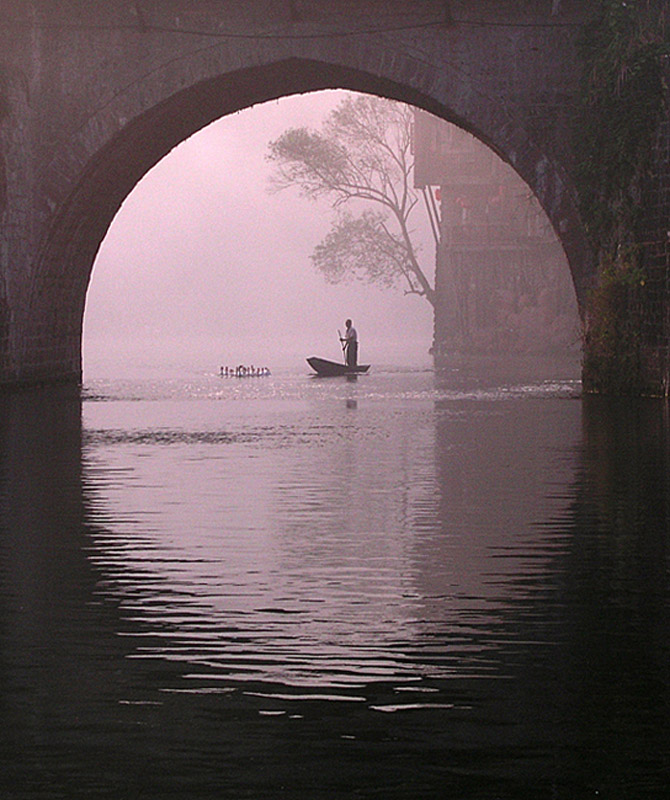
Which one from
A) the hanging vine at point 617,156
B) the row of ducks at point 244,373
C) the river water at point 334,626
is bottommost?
the river water at point 334,626

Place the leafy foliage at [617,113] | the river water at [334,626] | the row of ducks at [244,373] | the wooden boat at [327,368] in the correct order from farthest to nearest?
the row of ducks at [244,373], the wooden boat at [327,368], the leafy foliage at [617,113], the river water at [334,626]

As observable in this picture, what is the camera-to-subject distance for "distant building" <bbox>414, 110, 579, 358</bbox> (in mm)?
51344

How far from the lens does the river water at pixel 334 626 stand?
4672 mm

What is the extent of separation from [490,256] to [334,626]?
47.3 m

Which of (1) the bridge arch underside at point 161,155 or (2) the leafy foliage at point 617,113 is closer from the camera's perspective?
(2) the leafy foliage at point 617,113

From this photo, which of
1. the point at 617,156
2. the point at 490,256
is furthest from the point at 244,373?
the point at 490,256

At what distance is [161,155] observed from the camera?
2834 centimetres

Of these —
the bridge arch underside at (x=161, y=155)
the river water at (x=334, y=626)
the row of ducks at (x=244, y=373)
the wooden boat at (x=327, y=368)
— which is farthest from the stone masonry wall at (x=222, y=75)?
the river water at (x=334, y=626)

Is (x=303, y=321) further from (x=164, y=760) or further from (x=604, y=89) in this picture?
(x=164, y=760)

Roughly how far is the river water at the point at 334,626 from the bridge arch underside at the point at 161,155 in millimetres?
10474

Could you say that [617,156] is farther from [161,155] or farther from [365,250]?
[365,250]

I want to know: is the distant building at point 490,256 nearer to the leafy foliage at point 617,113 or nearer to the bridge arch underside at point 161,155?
the bridge arch underside at point 161,155

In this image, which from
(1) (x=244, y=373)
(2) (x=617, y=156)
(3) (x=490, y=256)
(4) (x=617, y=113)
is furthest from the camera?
(3) (x=490, y=256)

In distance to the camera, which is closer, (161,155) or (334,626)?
(334,626)
